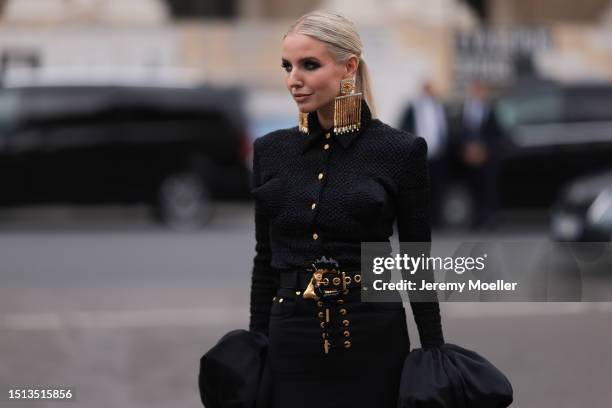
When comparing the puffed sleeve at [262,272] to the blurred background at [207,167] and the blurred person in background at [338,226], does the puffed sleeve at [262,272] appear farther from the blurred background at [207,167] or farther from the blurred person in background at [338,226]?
the blurred background at [207,167]

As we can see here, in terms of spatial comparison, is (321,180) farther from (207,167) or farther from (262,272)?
(207,167)

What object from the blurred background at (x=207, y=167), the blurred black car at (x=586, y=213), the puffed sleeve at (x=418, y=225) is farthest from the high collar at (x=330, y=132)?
the blurred black car at (x=586, y=213)

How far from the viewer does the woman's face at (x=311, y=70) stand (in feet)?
10.4

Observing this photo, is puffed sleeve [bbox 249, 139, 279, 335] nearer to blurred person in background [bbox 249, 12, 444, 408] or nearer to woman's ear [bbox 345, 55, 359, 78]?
blurred person in background [bbox 249, 12, 444, 408]

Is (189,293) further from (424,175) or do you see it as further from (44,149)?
(424,175)

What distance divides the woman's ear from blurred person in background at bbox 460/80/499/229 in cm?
1295

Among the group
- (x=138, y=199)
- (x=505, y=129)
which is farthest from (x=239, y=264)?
(x=505, y=129)

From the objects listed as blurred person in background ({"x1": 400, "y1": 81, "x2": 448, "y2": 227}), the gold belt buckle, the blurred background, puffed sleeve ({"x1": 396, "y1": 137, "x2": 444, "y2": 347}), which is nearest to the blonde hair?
puffed sleeve ({"x1": 396, "y1": 137, "x2": 444, "y2": 347})

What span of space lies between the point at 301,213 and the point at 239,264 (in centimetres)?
994

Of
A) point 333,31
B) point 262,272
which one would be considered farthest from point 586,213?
point 333,31

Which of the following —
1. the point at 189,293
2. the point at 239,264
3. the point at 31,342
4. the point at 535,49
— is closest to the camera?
the point at 31,342

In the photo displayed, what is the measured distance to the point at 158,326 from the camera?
9.38 metres

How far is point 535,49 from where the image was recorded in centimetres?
2244

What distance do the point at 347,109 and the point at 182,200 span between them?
44.4 ft
